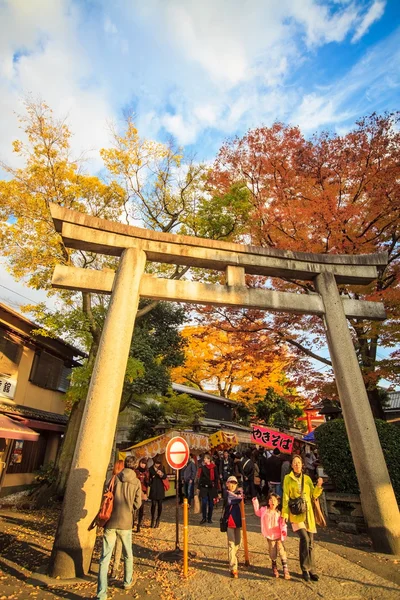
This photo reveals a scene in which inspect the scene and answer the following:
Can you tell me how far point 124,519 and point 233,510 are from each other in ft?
6.68

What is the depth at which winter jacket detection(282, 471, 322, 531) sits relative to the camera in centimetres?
546

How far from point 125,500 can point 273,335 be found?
909 centimetres

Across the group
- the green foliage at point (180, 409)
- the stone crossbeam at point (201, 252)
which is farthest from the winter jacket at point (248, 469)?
the stone crossbeam at point (201, 252)

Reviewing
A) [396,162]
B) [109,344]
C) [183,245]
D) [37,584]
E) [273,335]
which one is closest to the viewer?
[37,584]

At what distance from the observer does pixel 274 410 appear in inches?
1110

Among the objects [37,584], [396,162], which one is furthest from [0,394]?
[396,162]

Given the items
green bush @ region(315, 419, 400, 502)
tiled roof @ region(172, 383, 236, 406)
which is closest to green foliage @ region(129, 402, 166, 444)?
tiled roof @ region(172, 383, 236, 406)

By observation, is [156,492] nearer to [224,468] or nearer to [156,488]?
[156,488]

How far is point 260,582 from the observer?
516cm

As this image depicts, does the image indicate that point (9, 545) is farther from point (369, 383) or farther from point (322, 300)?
point (369, 383)

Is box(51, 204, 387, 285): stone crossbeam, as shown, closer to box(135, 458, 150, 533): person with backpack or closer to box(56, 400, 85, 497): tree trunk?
box(135, 458, 150, 533): person with backpack

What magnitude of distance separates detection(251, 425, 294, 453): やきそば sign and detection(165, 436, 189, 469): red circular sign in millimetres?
8653

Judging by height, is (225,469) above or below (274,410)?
below

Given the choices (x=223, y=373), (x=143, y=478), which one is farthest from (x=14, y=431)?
(x=223, y=373)
